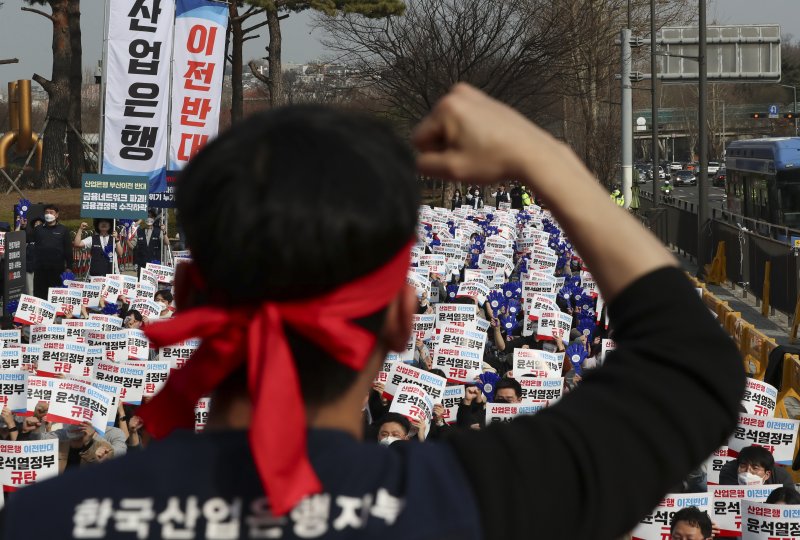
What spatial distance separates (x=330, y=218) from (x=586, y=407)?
14.1 inches

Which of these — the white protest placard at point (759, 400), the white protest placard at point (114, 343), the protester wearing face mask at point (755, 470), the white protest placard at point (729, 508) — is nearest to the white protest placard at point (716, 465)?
the protester wearing face mask at point (755, 470)

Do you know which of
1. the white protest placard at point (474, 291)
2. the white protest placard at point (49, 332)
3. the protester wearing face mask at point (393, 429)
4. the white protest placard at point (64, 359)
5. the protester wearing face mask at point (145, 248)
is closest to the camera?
the protester wearing face mask at point (393, 429)

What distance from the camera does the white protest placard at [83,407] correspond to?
9.45 meters

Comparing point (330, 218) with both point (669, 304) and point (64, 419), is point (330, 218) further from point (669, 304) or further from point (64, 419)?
point (64, 419)

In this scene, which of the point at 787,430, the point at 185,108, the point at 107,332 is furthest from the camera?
the point at 185,108

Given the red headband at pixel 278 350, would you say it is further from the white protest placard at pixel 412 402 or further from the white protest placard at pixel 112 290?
the white protest placard at pixel 112 290

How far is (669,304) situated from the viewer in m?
1.39

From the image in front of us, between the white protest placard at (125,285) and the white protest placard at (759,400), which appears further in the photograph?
the white protest placard at (125,285)

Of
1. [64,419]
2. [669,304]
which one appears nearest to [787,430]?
[64,419]

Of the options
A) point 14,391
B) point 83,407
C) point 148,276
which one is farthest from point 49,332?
point 148,276

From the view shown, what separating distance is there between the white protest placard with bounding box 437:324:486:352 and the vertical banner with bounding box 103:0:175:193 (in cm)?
937

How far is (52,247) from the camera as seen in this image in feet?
64.5

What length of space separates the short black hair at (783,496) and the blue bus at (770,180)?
74.3ft

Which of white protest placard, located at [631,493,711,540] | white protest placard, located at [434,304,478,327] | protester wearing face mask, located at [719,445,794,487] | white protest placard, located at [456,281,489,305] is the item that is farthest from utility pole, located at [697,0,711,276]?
white protest placard, located at [631,493,711,540]
